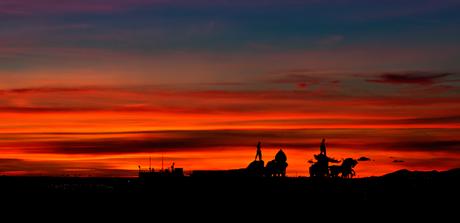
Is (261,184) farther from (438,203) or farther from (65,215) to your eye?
(65,215)

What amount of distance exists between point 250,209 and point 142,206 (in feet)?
57.5

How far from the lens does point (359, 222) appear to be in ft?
320

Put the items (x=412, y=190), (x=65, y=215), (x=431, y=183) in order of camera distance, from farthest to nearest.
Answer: (x=431, y=183) < (x=412, y=190) < (x=65, y=215)

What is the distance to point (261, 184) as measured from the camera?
155000 millimetres

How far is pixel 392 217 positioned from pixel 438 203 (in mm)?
27394

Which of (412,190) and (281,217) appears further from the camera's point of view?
(412,190)

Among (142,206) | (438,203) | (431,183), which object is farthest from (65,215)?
(431,183)

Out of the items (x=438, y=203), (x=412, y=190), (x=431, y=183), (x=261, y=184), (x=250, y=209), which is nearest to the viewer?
(x=250, y=209)

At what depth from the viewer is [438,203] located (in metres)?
130

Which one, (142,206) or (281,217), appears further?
(142,206)

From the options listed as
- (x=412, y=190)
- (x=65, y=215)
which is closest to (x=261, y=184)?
(x=412, y=190)

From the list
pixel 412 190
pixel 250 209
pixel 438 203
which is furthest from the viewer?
pixel 412 190

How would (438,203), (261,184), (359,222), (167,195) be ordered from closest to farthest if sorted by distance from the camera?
(359,222) < (438,203) < (167,195) < (261,184)

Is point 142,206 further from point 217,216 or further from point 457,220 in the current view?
point 457,220
